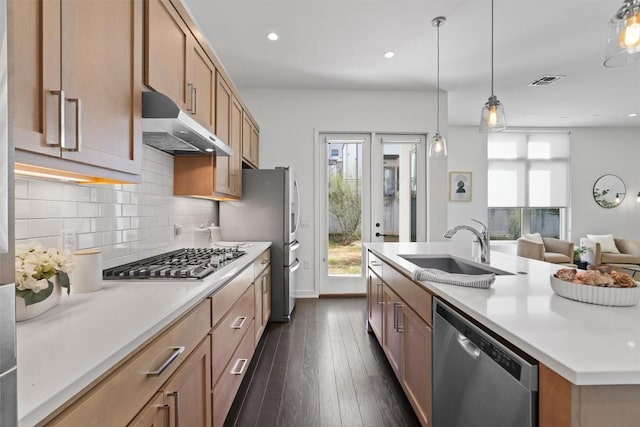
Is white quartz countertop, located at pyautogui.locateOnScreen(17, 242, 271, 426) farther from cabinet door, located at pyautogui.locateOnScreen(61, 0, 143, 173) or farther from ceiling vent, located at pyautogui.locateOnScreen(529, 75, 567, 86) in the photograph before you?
ceiling vent, located at pyautogui.locateOnScreen(529, 75, 567, 86)

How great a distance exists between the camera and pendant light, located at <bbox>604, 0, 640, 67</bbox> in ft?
4.46

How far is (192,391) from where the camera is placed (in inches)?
48.7

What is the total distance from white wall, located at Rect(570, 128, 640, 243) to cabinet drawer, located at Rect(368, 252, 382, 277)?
5.76 metres

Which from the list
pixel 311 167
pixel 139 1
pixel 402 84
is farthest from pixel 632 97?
pixel 139 1

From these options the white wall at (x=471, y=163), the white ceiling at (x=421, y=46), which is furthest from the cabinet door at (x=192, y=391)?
the white wall at (x=471, y=163)

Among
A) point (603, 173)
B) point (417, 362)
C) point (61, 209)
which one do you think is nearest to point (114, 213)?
point (61, 209)

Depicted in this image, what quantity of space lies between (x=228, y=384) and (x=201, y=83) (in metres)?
1.89

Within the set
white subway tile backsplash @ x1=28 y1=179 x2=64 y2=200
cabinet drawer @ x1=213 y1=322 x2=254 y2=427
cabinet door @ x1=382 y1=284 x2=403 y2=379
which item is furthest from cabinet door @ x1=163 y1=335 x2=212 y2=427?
cabinet door @ x1=382 y1=284 x2=403 y2=379

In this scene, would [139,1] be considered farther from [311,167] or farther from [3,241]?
[311,167]

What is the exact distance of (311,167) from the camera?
452 cm

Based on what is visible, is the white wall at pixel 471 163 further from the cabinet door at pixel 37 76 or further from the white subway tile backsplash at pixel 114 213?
the cabinet door at pixel 37 76

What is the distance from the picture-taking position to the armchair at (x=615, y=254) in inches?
225

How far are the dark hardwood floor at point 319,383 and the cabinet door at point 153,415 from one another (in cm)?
100

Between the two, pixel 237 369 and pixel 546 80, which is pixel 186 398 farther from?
pixel 546 80
